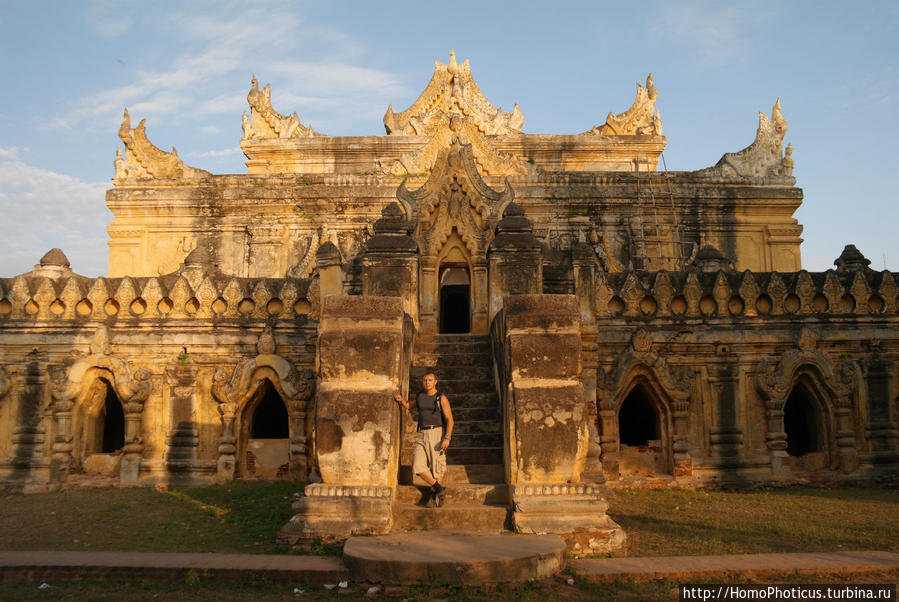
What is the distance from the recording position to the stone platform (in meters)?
7.72

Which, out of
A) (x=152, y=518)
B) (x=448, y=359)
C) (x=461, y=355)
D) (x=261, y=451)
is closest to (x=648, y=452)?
(x=461, y=355)

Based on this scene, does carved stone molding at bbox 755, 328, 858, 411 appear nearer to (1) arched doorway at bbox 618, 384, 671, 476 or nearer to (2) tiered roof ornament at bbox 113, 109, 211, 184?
(1) arched doorway at bbox 618, 384, 671, 476

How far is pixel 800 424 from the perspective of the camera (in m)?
17.2

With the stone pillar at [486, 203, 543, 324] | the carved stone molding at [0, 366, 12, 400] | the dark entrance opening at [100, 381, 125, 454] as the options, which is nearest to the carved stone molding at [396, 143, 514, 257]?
the stone pillar at [486, 203, 543, 324]

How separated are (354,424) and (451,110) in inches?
895

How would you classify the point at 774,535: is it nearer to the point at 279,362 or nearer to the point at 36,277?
the point at 279,362

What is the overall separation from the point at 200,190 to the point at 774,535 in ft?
65.5

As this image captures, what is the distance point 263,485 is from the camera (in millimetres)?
14789

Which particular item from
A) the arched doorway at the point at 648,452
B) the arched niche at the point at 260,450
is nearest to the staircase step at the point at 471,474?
the arched niche at the point at 260,450

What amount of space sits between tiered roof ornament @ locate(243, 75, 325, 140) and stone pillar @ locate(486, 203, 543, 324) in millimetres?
17299

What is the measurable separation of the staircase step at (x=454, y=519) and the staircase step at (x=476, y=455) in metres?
1.42

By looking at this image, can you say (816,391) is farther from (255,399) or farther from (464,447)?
(255,399)

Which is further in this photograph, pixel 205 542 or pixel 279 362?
pixel 279 362

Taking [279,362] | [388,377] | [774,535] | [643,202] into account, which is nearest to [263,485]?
[279,362]
